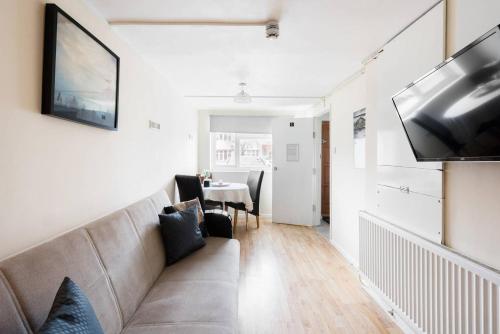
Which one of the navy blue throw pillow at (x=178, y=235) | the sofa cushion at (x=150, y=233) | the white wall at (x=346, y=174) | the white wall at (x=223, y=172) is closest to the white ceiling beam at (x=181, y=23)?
the sofa cushion at (x=150, y=233)

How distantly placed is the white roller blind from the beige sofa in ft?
11.2

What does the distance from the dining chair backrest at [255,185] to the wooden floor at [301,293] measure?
0.80 m

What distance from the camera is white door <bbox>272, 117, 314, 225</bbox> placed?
4680 mm

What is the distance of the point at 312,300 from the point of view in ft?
7.32

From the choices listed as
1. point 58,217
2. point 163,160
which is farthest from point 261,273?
point 58,217

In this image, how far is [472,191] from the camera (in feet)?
4.55

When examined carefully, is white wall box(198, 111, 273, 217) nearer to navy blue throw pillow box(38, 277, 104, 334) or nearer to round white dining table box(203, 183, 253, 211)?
round white dining table box(203, 183, 253, 211)

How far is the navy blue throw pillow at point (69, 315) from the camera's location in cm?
77

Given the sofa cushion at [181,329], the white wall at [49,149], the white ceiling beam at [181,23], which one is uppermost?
the white ceiling beam at [181,23]

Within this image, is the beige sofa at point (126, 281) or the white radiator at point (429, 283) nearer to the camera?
the beige sofa at point (126, 281)

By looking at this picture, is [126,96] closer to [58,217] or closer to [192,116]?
[58,217]

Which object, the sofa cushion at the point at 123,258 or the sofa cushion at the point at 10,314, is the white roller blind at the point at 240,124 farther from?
the sofa cushion at the point at 10,314

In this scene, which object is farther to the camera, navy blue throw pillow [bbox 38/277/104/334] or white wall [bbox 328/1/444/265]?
white wall [bbox 328/1/444/265]

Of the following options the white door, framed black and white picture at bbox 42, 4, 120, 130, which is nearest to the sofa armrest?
framed black and white picture at bbox 42, 4, 120, 130
